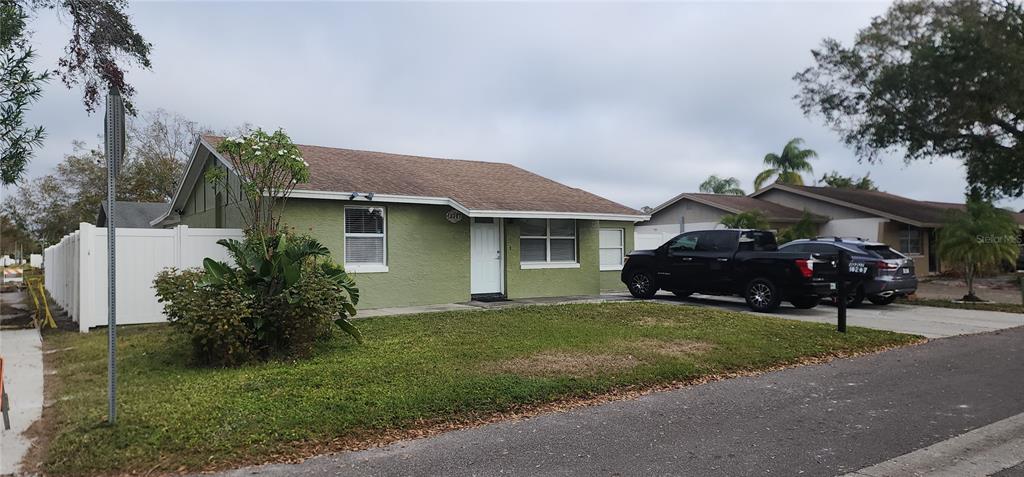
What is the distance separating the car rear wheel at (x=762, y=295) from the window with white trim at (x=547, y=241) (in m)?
4.78

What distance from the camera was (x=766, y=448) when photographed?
4965mm

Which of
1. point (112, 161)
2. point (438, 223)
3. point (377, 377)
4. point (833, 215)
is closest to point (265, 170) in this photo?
point (438, 223)

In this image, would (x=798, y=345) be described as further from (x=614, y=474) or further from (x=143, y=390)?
(x=143, y=390)

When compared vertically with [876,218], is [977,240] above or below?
below

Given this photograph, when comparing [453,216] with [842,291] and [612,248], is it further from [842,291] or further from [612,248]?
[842,291]

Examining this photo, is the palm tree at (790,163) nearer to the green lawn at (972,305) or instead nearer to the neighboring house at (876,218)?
the neighboring house at (876,218)

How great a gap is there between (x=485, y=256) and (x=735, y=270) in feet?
19.0

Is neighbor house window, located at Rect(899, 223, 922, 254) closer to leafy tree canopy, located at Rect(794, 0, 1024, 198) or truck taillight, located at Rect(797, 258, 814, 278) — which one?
leafy tree canopy, located at Rect(794, 0, 1024, 198)

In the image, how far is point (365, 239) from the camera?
13.5 meters

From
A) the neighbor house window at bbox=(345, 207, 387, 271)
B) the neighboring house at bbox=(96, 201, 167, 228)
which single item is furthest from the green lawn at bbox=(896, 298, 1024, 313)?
the neighboring house at bbox=(96, 201, 167, 228)

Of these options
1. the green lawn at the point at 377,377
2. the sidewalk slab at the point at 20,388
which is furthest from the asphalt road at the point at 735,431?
the sidewalk slab at the point at 20,388

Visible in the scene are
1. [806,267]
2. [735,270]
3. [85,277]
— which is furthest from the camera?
[735,270]

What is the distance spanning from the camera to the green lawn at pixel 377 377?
4926mm

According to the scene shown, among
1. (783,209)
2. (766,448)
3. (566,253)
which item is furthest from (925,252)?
(766,448)
